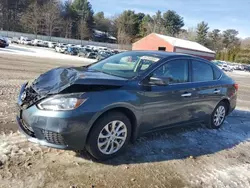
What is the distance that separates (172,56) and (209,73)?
1.34 metres

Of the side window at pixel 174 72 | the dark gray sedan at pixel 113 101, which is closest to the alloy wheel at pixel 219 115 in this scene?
the dark gray sedan at pixel 113 101

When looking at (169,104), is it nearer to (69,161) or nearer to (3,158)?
(69,161)

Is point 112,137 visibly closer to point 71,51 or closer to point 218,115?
point 218,115

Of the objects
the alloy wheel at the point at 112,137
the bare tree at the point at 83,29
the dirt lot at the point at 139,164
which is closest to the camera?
the dirt lot at the point at 139,164

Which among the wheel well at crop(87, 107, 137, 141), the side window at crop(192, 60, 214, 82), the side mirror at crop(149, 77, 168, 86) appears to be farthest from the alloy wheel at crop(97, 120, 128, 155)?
the side window at crop(192, 60, 214, 82)

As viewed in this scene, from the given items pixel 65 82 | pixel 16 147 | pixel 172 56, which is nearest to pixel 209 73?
pixel 172 56

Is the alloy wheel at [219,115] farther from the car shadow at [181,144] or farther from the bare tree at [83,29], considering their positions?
the bare tree at [83,29]

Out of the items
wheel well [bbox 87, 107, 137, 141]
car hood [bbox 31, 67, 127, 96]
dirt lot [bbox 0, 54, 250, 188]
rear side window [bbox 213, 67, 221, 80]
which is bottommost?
dirt lot [bbox 0, 54, 250, 188]

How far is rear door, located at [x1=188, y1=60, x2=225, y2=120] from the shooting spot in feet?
17.0

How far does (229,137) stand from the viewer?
18.7 feet

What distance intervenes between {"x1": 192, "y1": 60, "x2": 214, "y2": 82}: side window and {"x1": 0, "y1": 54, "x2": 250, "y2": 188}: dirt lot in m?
1.20

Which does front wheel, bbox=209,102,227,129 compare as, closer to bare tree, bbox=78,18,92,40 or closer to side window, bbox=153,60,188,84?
side window, bbox=153,60,188,84

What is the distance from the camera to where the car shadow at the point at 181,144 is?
4.20 metres

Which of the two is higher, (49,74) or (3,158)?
(49,74)
